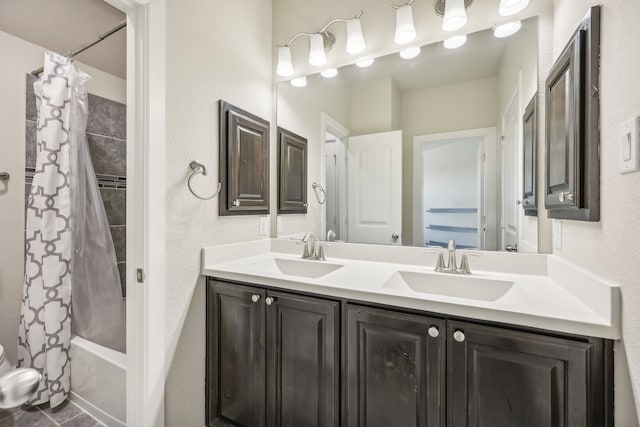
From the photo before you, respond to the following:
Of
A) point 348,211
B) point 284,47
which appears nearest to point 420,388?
point 348,211

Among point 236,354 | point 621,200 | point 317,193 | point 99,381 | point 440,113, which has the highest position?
point 440,113

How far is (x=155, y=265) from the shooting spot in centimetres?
121

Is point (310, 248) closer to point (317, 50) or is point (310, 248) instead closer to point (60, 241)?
point (317, 50)

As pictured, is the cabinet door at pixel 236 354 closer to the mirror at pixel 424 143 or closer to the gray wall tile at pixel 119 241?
the mirror at pixel 424 143

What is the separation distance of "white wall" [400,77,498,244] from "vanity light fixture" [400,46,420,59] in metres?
0.20

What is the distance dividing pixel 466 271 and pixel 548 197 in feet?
1.45

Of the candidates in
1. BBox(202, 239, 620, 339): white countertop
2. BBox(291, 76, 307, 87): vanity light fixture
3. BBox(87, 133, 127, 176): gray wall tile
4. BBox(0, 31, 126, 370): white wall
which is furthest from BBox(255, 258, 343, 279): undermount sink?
BBox(0, 31, 126, 370): white wall

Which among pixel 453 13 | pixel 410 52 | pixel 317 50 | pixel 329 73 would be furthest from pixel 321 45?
pixel 453 13

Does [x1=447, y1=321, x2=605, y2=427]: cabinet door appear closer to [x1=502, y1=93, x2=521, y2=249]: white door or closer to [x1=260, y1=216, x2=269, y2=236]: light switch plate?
[x1=502, y1=93, x2=521, y2=249]: white door

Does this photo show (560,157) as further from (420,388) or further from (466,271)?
(420,388)

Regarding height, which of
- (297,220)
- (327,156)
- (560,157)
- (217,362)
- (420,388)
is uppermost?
(327,156)

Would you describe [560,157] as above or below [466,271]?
above

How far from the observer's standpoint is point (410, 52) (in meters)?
1.52

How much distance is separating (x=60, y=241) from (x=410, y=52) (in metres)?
2.29
